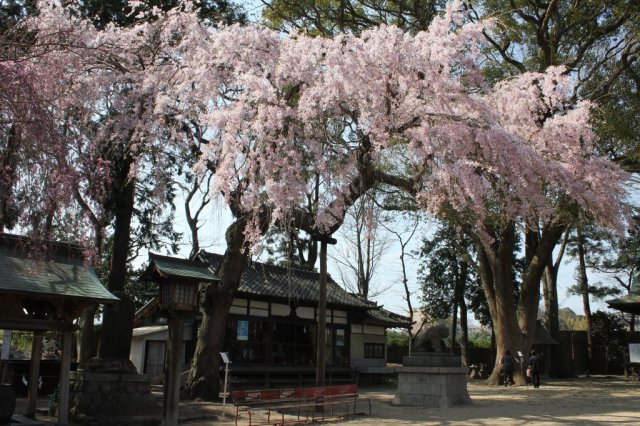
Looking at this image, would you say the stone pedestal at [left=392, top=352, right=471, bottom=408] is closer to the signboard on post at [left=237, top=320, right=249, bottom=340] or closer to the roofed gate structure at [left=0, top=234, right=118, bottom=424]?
the signboard on post at [left=237, top=320, right=249, bottom=340]

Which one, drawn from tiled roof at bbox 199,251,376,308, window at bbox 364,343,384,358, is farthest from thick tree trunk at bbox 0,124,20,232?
window at bbox 364,343,384,358

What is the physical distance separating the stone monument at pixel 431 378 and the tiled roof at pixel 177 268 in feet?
18.4

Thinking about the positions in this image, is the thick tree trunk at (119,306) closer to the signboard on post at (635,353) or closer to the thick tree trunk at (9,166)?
the thick tree trunk at (9,166)

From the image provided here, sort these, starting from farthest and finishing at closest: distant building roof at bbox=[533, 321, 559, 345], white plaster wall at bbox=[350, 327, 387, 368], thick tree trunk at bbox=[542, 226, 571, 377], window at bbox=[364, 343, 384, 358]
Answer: thick tree trunk at bbox=[542, 226, 571, 377]
distant building roof at bbox=[533, 321, 559, 345]
window at bbox=[364, 343, 384, 358]
white plaster wall at bbox=[350, 327, 387, 368]

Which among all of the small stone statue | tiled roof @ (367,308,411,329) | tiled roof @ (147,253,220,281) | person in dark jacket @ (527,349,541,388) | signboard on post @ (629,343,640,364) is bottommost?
person in dark jacket @ (527,349,541,388)

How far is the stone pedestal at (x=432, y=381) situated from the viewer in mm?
12328

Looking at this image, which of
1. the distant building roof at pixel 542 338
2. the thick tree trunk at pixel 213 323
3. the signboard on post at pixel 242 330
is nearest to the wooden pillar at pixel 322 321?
the thick tree trunk at pixel 213 323

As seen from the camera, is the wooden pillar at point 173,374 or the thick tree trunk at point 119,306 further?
the thick tree trunk at point 119,306

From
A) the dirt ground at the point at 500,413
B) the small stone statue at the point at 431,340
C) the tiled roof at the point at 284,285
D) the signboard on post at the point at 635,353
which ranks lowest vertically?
the dirt ground at the point at 500,413

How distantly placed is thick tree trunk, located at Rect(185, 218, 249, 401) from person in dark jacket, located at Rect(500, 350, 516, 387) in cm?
1084

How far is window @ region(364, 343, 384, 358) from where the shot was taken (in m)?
22.8

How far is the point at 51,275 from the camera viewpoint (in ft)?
29.9

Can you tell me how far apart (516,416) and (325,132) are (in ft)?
21.5

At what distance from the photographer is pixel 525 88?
34.4ft
